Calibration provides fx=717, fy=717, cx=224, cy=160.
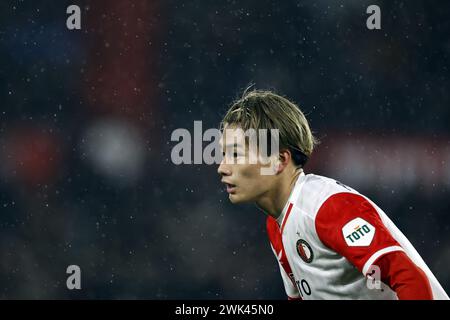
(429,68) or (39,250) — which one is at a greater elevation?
(429,68)

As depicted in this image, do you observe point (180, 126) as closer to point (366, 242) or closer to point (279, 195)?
point (279, 195)

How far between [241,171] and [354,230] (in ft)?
2.00

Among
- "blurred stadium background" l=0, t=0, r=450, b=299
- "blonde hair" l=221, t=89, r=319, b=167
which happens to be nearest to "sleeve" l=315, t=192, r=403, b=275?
"blonde hair" l=221, t=89, r=319, b=167

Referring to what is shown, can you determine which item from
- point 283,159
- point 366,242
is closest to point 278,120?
point 283,159

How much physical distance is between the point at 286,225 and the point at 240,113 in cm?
50

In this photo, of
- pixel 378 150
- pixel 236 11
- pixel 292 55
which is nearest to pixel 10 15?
pixel 236 11

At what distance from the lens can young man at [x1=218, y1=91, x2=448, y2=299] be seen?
2.30 m

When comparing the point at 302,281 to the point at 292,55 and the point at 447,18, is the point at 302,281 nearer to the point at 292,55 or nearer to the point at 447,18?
the point at 292,55

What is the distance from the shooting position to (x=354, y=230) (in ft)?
7.72

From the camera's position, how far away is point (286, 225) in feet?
9.19

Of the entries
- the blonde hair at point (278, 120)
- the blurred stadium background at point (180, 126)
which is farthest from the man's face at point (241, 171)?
the blurred stadium background at point (180, 126)
